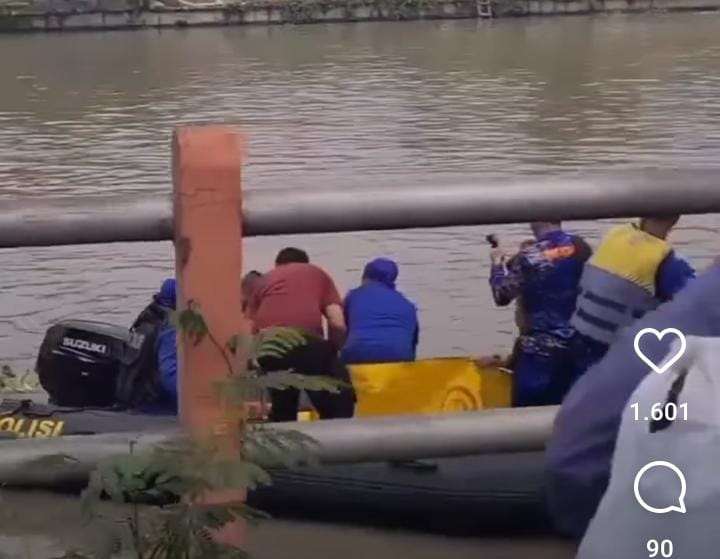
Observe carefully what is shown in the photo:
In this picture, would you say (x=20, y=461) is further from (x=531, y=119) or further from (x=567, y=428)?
(x=531, y=119)

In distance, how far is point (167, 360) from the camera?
538 cm

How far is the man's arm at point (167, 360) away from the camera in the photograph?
5249 millimetres

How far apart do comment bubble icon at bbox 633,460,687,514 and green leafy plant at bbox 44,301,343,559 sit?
94 cm

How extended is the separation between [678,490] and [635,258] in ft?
12.0

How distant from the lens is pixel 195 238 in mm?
2543

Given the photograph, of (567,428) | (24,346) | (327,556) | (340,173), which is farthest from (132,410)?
(340,173)

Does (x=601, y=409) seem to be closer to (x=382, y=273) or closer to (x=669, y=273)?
(x=669, y=273)

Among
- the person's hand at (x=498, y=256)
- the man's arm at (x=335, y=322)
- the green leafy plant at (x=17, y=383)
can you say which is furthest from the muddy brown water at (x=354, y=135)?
the green leafy plant at (x=17, y=383)

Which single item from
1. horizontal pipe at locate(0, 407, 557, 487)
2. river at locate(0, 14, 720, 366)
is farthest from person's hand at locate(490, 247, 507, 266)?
horizontal pipe at locate(0, 407, 557, 487)

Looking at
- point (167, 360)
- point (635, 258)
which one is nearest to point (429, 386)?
point (635, 258)

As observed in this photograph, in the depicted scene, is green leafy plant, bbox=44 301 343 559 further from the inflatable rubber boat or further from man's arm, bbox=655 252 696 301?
man's arm, bbox=655 252 696 301

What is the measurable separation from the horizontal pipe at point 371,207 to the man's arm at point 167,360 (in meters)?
2.64

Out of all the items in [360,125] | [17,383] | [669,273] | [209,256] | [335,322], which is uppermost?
[209,256]

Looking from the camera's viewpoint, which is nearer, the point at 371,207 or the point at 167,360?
the point at 371,207
